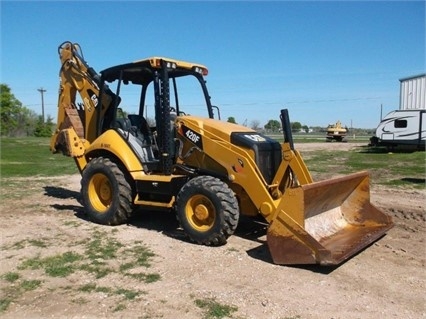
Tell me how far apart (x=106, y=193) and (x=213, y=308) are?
168 inches

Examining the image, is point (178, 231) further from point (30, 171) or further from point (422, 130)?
point (422, 130)

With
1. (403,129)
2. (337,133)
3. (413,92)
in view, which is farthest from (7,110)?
(403,129)

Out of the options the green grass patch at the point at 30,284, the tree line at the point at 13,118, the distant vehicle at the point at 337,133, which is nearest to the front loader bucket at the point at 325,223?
the green grass patch at the point at 30,284

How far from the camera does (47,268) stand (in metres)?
5.66

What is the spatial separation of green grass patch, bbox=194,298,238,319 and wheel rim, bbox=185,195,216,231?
6.14 feet

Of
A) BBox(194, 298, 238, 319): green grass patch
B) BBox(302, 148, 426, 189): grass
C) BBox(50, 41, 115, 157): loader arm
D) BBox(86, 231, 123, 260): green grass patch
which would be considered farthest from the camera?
BBox(302, 148, 426, 189): grass

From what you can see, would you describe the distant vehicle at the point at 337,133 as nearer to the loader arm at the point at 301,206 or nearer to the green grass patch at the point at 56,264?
the loader arm at the point at 301,206

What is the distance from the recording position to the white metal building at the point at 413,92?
32.1 m

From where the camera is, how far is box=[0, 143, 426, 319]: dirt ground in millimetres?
4520

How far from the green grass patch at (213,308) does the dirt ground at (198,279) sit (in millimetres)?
10

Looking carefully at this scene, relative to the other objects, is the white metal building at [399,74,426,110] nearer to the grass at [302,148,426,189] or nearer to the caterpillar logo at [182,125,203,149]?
the grass at [302,148,426,189]

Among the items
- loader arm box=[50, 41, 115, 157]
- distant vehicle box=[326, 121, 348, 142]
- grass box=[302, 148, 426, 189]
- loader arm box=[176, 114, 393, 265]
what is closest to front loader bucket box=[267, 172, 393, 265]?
loader arm box=[176, 114, 393, 265]

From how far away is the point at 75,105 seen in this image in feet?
32.0

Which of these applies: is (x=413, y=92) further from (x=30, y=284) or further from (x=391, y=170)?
Answer: (x=30, y=284)
